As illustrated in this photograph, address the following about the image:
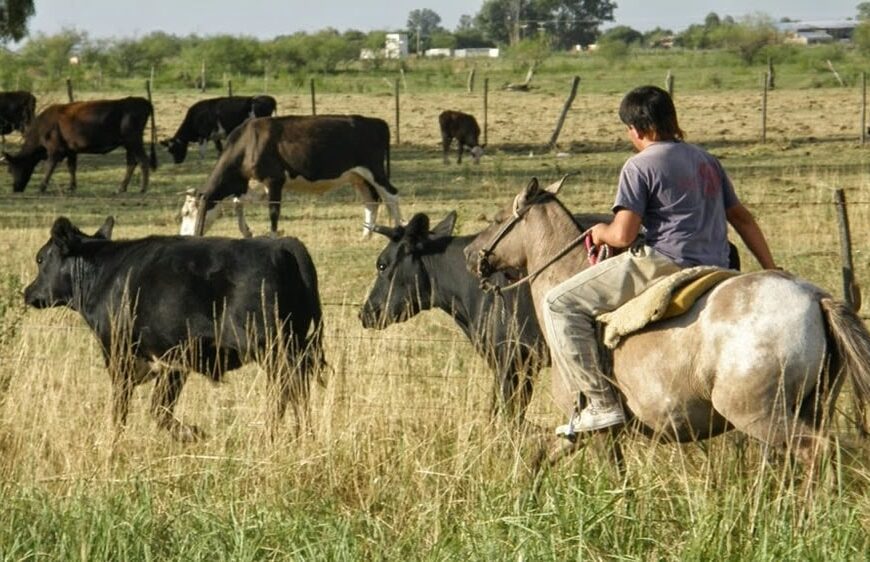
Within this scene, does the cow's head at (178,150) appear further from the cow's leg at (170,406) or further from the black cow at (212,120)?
the cow's leg at (170,406)

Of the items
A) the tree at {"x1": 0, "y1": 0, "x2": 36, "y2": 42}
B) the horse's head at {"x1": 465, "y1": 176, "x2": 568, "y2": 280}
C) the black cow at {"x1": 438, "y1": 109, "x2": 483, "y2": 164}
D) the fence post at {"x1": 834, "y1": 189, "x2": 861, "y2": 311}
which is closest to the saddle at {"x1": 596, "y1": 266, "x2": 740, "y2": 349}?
the horse's head at {"x1": 465, "y1": 176, "x2": 568, "y2": 280}

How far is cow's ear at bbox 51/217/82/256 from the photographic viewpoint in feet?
32.8

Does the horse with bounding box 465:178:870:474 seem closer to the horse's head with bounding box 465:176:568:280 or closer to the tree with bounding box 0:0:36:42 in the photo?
the horse's head with bounding box 465:176:568:280

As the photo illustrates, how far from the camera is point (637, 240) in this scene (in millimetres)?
7309

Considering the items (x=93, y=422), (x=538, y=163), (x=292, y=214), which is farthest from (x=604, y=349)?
(x=538, y=163)

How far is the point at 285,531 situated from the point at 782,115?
3417 centimetres

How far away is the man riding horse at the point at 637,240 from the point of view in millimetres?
7148

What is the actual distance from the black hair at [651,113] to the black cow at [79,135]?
69.5ft

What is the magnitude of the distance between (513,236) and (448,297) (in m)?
2.09

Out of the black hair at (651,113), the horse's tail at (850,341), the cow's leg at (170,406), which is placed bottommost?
the cow's leg at (170,406)

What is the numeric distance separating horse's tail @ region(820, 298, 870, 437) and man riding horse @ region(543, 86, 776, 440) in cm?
85

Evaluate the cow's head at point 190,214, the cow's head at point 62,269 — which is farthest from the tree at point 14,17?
the cow's head at point 62,269

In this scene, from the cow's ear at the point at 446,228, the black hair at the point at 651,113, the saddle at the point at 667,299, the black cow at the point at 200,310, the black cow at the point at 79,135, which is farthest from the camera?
the black cow at the point at 79,135

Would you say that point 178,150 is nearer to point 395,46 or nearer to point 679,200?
point 679,200
